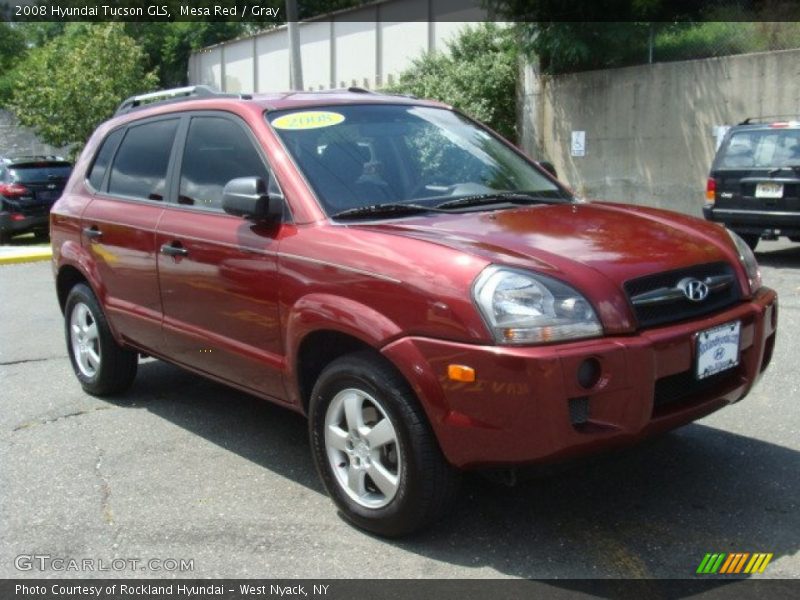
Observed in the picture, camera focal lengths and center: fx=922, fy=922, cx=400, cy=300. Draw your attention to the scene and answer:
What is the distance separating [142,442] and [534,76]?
1508cm

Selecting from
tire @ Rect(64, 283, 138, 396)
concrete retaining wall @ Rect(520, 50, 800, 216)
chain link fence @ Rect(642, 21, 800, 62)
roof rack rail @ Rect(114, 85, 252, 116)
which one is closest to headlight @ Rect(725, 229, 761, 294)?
roof rack rail @ Rect(114, 85, 252, 116)

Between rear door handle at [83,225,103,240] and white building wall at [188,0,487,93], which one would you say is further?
white building wall at [188,0,487,93]

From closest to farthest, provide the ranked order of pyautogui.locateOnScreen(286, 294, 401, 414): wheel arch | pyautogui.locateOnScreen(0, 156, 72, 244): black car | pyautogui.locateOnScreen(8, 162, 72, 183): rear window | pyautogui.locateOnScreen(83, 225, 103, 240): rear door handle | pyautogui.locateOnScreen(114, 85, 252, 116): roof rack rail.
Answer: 1. pyautogui.locateOnScreen(286, 294, 401, 414): wheel arch
2. pyautogui.locateOnScreen(114, 85, 252, 116): roof rack rail
3. pyautogui.locateOnScreen(83, 225, 103, 240): rear door handle
4. pyautogui.locateOnScreen(0, 156, 72, 244): black car
5. pyautogui.locateOnScreen(8, 162, 72, 183): rear window

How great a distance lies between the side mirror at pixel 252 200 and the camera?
4.02 metres

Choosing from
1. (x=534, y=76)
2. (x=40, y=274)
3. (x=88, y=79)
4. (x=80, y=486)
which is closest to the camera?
(x=80, y=486)

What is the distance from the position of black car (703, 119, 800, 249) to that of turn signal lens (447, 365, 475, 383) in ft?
28.4

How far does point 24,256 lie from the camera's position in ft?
47.8

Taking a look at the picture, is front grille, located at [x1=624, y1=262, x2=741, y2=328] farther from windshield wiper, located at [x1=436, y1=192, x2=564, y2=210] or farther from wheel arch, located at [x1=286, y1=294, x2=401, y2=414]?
windshield wiper, located at [x1=436, y1=192, x2=564, y2=210]

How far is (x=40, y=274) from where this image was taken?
512 inches

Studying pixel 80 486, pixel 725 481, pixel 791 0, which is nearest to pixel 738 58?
pixel 791 0

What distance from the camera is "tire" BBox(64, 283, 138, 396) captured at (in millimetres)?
5797

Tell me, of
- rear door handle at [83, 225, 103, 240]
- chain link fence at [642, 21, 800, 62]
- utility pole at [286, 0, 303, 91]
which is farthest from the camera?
utility pole at [286, 0, 303, 91]

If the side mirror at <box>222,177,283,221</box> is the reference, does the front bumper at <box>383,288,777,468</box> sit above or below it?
below

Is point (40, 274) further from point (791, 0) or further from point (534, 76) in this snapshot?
point (791, 0)
